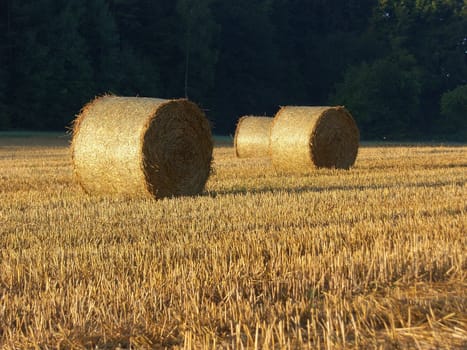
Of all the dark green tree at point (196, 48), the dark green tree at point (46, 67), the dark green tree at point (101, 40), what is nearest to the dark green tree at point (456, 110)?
the dark green tree at point (196, 48)

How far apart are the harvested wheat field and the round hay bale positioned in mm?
11273

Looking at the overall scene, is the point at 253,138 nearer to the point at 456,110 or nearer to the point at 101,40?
the point at 101,40

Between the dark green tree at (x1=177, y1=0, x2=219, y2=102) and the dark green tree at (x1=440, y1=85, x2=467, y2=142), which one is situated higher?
the dark green tree at (x1=177, y1=0, x2=219, y2=102)

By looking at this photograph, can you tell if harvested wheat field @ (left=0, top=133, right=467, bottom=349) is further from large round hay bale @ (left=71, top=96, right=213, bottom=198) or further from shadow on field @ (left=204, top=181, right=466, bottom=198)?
shadow on field @ (left=204, top=181, right=466, bottom=198)

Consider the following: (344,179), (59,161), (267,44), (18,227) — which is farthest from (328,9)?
(18,227)

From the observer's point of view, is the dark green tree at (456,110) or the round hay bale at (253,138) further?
the dark green tree at (456,110)

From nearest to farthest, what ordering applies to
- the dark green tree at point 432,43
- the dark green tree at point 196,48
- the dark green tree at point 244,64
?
the dark green tree at point 196,48 → the dark green tree at point 244,64 → the dark green tree at point 432,43

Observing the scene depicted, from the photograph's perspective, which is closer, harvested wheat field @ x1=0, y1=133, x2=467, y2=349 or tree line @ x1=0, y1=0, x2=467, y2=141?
harvested wheat field @ x1=0, y1=133, x2=467, y2=349

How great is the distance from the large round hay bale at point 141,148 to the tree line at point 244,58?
2577cm

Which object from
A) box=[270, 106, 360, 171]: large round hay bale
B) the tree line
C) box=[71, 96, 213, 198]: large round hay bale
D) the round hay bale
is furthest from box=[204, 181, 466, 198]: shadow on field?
the tree line

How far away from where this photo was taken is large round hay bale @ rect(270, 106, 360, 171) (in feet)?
50.4

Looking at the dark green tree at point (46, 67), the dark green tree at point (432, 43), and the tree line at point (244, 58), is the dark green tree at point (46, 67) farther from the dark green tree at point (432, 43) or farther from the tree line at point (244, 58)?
the dark green tree at point (432, 43)

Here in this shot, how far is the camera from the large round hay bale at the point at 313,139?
15.4m

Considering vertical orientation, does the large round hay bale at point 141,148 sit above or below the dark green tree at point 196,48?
below
